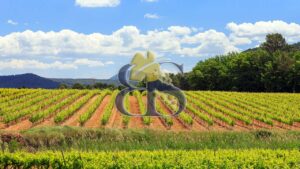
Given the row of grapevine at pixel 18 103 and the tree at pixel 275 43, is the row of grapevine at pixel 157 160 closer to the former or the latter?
the row of grapevine at pixel 18 103

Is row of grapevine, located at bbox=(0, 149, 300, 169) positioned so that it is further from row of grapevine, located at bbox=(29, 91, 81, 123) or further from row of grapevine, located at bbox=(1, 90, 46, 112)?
row of grapevine, located at bbox=(1, 90, 46, 112)

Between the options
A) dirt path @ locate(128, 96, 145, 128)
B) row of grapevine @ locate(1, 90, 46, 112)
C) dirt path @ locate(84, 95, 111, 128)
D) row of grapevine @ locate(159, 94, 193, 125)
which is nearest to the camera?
dirt path @ locate(84, 95, 111, 128)

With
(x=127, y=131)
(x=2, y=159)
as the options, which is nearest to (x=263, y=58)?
(x=127, y=131)

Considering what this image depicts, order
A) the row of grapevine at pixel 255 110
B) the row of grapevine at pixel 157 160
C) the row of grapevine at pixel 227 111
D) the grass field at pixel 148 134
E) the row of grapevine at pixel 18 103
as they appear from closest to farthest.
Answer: the row of grapevine at pixel 157 160
the grass field at pixel 148 134
the row of grapevine at pixel 227 111
the row of grapevine at pixel 255 110
the row of grapevine at pixel 18 103

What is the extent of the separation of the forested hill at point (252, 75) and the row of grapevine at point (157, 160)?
57.0 m

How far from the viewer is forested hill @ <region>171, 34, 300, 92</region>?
215 ft

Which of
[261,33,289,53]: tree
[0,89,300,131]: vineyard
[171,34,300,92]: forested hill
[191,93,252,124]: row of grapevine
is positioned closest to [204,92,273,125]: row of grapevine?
[0,89,300,131]: vineyard

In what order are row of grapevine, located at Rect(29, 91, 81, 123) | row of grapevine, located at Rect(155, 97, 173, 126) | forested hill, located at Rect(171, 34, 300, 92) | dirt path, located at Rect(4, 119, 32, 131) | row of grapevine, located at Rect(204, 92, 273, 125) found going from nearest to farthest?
dirt path, located at Rect(4, 119, 32, 131), row of grapevine, located at Rect(155, 97, 173, 126), row of grapevine, located at Rect(29, 91, 81, 123), row of grapevine, located at Rect(204, 92, 273, 125), forested hill, located at Rect(171, 34, 300, 92)

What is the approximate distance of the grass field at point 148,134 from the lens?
952cm

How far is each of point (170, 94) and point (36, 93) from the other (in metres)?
12.4

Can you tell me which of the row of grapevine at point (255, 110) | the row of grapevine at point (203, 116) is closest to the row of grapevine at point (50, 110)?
the row of grapevine at point (203, 116)

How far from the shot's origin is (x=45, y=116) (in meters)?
27.1

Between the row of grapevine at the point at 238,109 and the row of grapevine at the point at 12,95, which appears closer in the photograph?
the row of grapevine at the point at 238,109

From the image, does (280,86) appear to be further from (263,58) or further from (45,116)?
(45,116)
